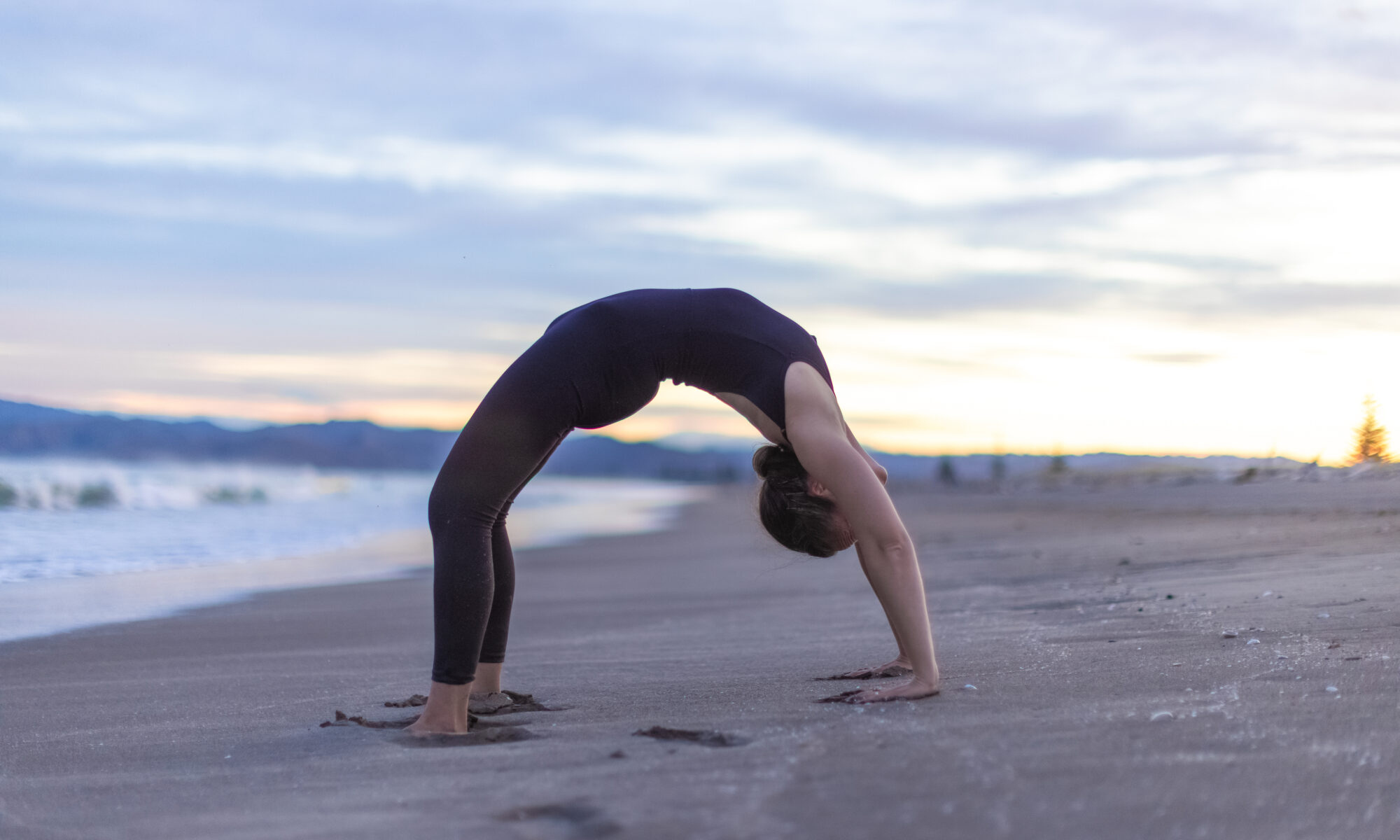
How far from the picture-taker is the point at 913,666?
2.61m

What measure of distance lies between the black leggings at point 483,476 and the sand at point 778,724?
32 centimetres

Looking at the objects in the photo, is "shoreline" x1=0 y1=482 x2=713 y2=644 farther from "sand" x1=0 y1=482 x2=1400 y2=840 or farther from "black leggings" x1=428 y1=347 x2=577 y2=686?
"black leggings" x1=428 y1=347 x2=577 y2=686

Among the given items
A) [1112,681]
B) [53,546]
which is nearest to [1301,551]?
[1112,681]

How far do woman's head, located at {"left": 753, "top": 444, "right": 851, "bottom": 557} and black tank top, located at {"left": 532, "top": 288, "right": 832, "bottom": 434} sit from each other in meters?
0.31

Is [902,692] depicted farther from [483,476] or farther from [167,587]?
[167,587]

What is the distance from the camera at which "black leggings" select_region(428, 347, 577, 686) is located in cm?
260

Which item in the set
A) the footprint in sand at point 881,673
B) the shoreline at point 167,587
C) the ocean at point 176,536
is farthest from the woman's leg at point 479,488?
the ocean at point 176,536

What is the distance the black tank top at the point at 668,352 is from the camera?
263 cm

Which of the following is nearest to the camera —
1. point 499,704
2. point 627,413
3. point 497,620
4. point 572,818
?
point 572,818

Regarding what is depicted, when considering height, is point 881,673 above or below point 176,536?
above

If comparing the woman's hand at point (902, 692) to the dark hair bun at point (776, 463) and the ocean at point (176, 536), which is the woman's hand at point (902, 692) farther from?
the ocean at point (176, 536)

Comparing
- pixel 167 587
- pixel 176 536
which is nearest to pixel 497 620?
pixel 167 587

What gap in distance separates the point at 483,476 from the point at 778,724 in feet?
3.04

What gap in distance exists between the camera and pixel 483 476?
263 centimetres
